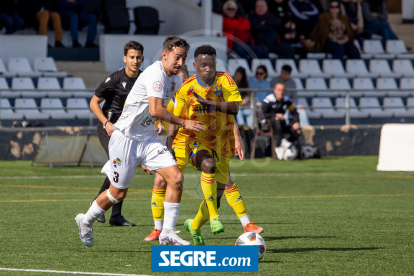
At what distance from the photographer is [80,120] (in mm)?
17203

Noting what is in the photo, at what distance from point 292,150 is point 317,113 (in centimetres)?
362

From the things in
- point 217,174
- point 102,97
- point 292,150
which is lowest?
point 292,150

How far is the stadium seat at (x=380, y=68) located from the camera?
73.2 feet

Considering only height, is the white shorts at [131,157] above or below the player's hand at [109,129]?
below

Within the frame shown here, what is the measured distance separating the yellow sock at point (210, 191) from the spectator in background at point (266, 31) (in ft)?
46.2

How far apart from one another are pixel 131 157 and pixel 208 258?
60.3 inches

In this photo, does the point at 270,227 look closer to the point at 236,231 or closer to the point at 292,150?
the point at 236,231

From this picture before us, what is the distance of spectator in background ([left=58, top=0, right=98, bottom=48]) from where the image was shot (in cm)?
1973

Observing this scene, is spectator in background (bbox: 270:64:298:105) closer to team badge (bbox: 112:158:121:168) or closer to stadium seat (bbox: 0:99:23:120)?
stadium seat (bbox: 0:99:23:120)

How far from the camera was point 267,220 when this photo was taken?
325 inches

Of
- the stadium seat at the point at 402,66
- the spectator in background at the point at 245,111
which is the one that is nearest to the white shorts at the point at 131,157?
the spectator in background at the point at 245,111

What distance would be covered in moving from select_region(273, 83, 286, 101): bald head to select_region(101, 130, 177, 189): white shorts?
372 inches

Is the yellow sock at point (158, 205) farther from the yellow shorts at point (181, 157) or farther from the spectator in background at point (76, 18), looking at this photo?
the spectator in background at point (76, 18)

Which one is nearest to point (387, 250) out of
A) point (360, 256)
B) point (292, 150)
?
point (360, 256)
